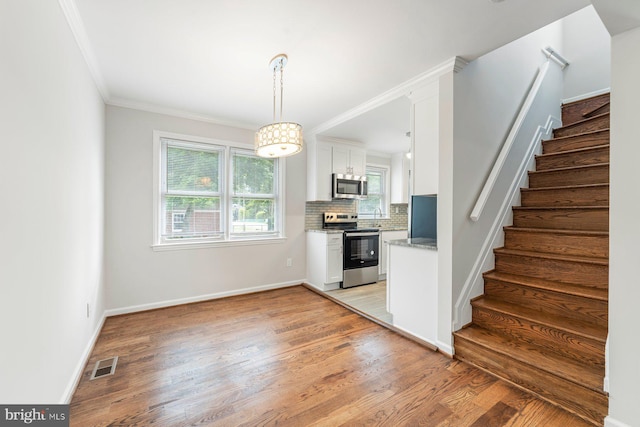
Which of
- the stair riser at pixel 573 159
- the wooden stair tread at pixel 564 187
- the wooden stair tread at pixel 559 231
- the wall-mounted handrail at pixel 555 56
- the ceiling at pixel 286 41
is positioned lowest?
the wooden stair tread at pixel 559 231

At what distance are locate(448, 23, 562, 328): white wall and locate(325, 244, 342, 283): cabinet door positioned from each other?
2048 millimetres

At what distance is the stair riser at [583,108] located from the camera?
11.4 feet

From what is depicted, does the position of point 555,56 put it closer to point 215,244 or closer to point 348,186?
point 348,186

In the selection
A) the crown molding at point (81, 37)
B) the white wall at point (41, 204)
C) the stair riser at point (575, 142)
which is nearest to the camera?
the white wall at point (41, 204)

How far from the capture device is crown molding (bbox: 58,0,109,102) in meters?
1.67

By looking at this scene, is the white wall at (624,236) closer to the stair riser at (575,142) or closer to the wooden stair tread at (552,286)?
the wooden stair tread at (552,286)

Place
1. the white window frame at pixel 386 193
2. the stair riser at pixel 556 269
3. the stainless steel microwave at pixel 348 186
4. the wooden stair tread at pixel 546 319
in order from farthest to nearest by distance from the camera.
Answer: the white window frame at pixel 386 193 → the stainless steel microwave at pixel 348 186 → the stair riser at pixel 556 269 → the wooden stair tread at pixel 546 319

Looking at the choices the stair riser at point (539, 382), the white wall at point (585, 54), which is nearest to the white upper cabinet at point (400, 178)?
the white wall at point (585, 54)

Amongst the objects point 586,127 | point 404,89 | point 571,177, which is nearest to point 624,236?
point 571,177

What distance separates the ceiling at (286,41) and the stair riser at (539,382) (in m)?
2.39

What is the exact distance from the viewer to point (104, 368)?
2094 millimetres

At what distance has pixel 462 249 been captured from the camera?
91.2 inches

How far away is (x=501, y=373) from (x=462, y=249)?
950 mm

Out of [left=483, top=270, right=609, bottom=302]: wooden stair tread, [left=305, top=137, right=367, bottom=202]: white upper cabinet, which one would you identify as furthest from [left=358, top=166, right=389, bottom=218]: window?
[left=483, top=270, right=609, bottom=302]: wooden stair tread
